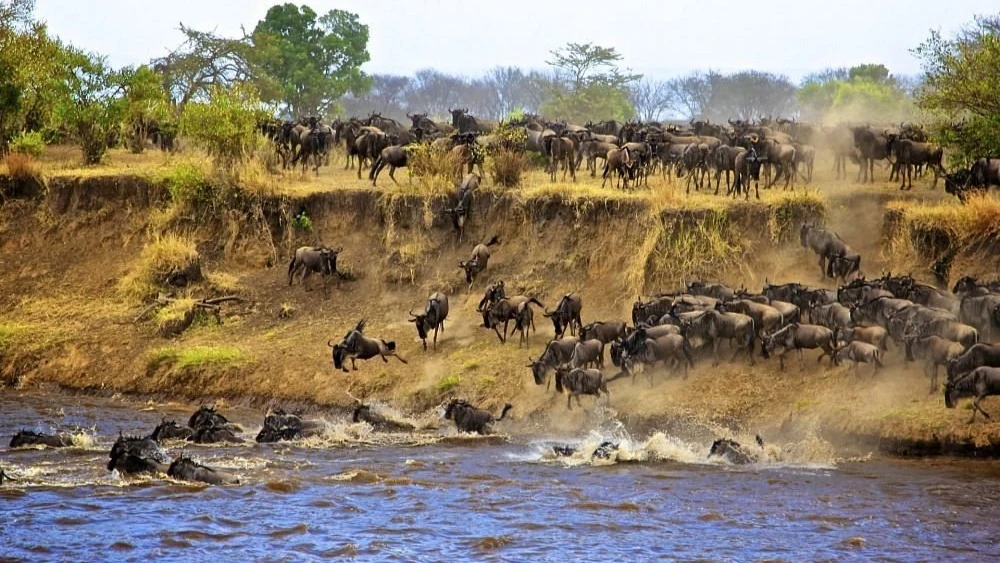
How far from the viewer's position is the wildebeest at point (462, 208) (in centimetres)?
2480

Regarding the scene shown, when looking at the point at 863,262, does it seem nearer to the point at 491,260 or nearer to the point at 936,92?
the point at 936,92

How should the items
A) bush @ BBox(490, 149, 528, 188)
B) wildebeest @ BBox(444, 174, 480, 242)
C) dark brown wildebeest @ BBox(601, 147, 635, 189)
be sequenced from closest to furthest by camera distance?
1. dark brown wildebeest @ BBox(601, 147, 635, 189)
2. wildebeest @ BBox(444, 174, 480, 242)
3. bush @ BBox(490, 149, 528, 188)

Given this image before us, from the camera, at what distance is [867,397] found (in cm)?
1775

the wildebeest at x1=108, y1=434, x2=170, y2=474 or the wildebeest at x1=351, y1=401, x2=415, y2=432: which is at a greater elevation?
the wildebeest at x1=108, y1=434, x2=170, y2=474

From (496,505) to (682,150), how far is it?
1264cm

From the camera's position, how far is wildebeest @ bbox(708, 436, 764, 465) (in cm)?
1650

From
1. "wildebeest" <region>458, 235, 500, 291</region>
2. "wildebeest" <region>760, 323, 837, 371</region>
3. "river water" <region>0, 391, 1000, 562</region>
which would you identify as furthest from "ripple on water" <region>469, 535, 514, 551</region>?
"wildebeest" <region>458, 235, 500, 291</region>

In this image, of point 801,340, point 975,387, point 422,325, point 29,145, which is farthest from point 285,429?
point 29,145

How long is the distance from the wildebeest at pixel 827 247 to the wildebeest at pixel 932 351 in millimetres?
3468

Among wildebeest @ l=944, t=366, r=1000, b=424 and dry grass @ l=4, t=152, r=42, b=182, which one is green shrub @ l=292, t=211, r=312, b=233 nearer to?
dry grass @ l=4, t=152, r=42, b=182

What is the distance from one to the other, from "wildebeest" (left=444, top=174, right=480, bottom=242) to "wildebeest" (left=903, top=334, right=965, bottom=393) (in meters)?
8.95

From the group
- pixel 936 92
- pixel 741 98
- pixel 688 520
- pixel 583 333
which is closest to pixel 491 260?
pixel 583 333

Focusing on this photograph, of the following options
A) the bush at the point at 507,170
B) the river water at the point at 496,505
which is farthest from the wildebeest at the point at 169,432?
the bush at the point at 507,170

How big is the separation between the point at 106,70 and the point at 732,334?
17.8 meters
